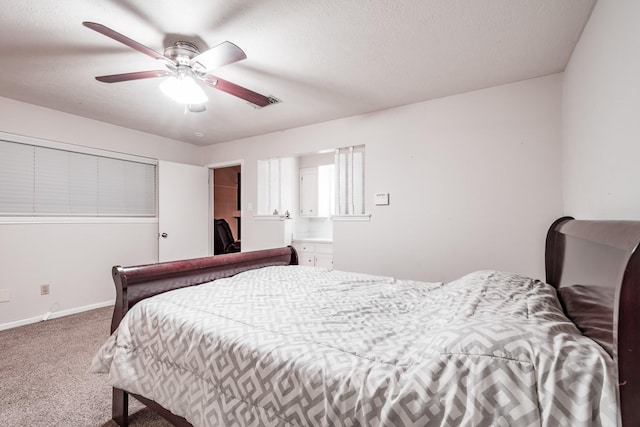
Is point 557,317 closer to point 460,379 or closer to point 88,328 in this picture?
point 460,379

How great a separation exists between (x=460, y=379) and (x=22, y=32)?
295cm

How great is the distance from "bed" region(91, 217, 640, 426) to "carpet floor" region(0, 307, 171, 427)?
202 millimetres

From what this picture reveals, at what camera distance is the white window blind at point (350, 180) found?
360cm

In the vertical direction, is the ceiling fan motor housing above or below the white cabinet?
above

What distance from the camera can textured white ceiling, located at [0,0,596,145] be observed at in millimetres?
1704

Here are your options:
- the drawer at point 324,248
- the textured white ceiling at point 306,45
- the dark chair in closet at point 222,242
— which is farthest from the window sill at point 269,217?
the textured white ceiling at point 306,45

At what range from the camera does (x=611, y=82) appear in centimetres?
145

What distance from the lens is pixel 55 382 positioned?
2057 millimetres

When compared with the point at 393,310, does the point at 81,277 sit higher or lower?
lower

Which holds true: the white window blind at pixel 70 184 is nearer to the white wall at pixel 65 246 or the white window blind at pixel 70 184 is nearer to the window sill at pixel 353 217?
the white wall at pixel 65 246

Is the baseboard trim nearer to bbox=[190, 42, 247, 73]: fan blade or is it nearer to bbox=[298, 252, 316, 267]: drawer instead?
bbox=[298, 252, 316, 267]: drawer

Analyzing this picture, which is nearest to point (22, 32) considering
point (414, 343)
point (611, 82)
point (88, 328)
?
point (88, 328)

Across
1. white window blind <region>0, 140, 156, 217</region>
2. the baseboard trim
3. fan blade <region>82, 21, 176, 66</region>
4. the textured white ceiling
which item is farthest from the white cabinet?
fan blade <region>82, 21, 176, 66</region>

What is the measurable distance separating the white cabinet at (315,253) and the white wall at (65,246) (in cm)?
211
